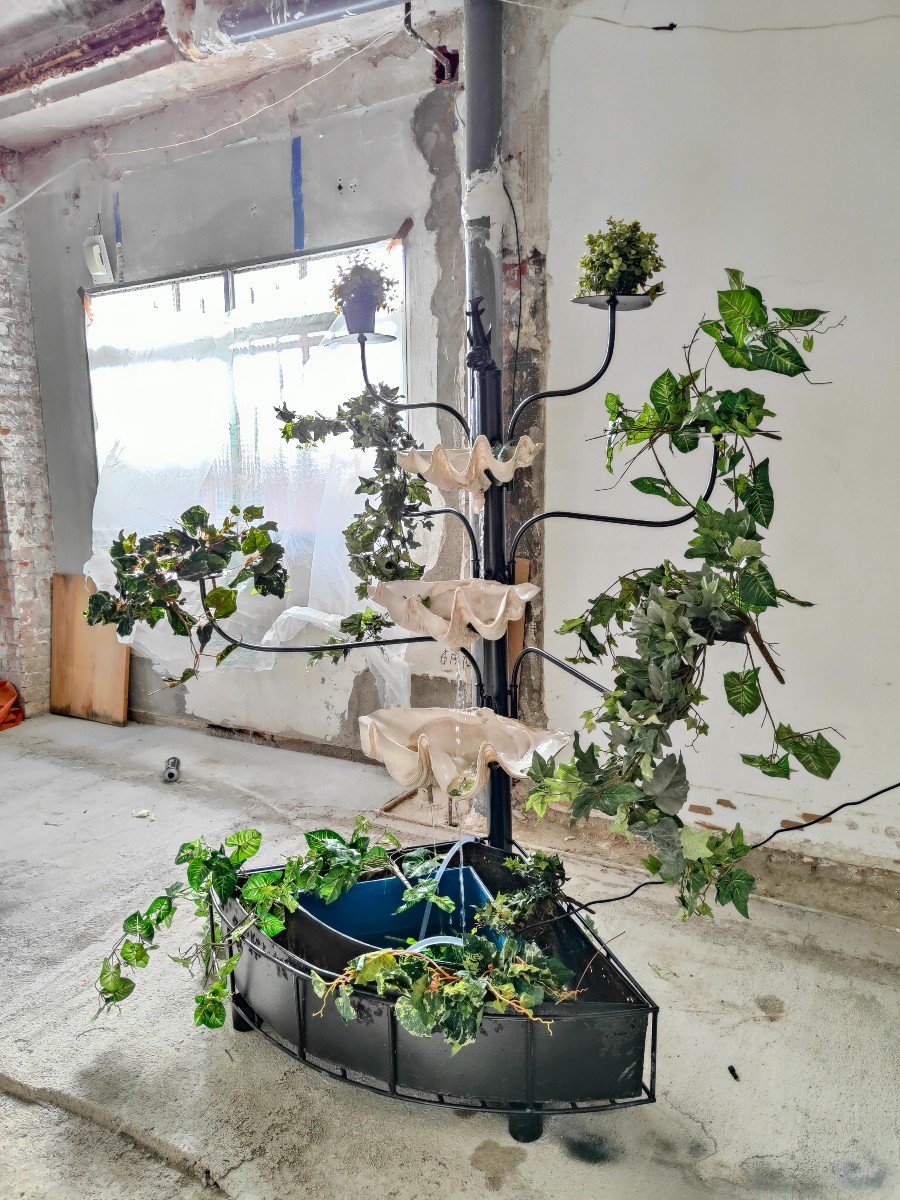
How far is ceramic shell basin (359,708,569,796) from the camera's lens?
1.56 meters

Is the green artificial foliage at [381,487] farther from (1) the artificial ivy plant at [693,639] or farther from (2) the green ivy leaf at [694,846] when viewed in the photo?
(2) the green ivy leaf at [694,846]

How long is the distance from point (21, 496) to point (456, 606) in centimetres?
349

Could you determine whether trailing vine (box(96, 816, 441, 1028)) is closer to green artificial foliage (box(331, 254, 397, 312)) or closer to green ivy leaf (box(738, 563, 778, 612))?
green ivy leaf (box(738, 563, 778, 612))

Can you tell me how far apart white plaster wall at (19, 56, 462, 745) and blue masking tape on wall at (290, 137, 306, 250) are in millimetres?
26

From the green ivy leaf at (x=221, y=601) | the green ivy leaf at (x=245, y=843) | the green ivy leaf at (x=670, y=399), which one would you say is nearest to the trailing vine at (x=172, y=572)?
the green ivy leaf at (x=221, y=601)

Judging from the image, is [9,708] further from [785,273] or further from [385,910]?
[785,273]

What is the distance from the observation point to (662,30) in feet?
7.64

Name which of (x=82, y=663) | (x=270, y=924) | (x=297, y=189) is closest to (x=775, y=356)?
(x=270, y=924)

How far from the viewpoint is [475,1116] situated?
1657 mm

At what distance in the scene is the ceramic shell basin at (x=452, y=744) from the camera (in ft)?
5.11

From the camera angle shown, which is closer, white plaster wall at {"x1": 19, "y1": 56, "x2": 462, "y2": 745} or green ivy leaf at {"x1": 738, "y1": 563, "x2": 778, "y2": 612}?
green ivy leaf at {"x1": 738, "y1": 563, "x2": 778, "y2": 612}

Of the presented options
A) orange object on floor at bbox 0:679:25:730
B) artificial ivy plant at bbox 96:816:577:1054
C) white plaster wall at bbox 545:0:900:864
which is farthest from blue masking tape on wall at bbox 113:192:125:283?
artificial ivy plant at bbox 96:816:577:1054

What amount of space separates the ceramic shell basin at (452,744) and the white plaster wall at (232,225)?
5.42 feet

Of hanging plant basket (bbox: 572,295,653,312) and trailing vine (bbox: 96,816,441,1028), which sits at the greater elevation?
hanging plant basket (bbox: 572,295,653,312)
